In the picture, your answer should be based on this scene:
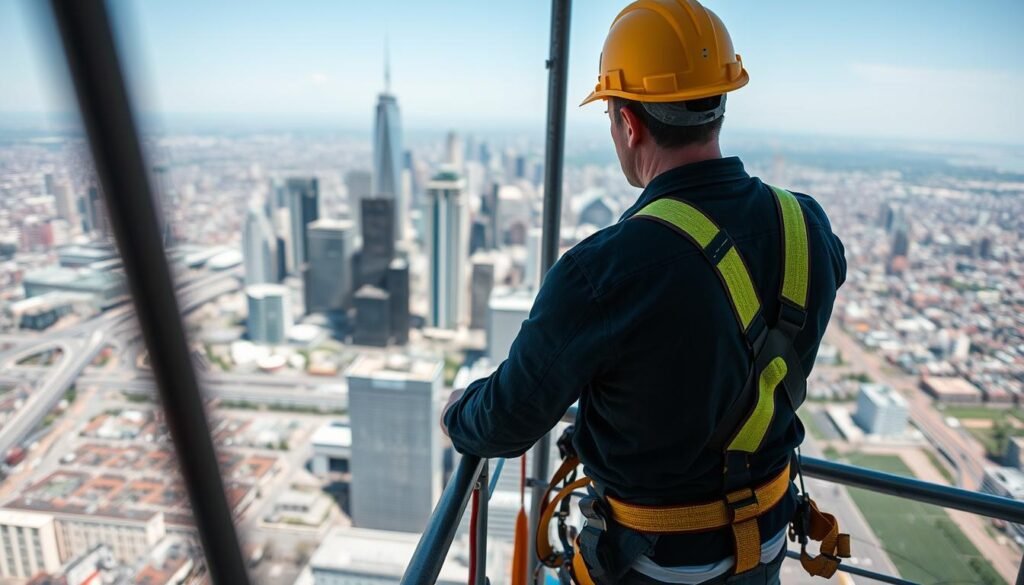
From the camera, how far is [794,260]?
0.89 meters

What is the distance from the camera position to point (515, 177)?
14.7m

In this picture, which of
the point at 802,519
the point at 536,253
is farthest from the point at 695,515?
the point at 536,253

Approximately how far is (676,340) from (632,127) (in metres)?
0.34

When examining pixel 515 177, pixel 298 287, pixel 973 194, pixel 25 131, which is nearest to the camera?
pixel 25 131

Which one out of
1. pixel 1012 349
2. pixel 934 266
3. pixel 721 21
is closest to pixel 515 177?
pixel 934 266

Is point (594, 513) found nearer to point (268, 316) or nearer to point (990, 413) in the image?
point (990, 413)

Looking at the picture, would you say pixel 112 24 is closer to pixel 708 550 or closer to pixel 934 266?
pixel 708 550

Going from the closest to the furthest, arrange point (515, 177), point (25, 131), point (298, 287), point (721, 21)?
point (25, 131), point (721, 21), point (298, 287), point (515, 177)

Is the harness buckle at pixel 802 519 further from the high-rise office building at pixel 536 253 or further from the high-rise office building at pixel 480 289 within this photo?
the high-rise office building at pixel 480 289

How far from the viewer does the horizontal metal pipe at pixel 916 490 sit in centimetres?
130

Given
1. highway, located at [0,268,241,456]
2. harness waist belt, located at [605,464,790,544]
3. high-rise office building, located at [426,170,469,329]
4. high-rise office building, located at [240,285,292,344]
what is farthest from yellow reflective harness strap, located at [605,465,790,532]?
high-rise office building, located at [426,170,469,329]

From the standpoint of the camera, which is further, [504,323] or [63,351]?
[504,323]

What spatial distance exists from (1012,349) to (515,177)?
11.4 m

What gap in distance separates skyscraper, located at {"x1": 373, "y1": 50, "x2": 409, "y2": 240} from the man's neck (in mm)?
12564
